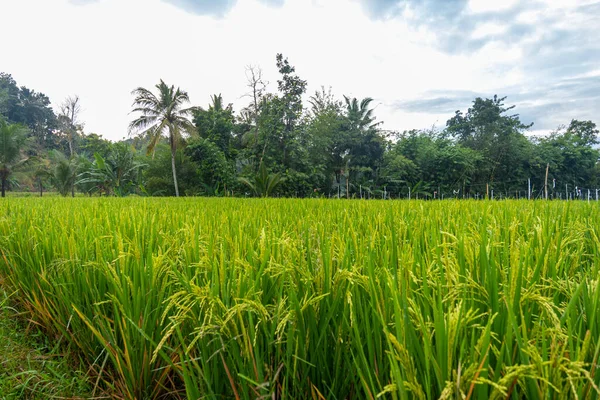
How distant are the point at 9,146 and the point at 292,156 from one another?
1357 cm

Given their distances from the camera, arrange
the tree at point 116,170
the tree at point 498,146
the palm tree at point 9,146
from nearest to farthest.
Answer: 1. the palm tree at point 9,146
2. the tree at point 116,170
3. the tree at point 498,146

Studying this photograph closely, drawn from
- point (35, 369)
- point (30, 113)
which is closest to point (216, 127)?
point (35, 369)

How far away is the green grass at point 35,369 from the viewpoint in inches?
43.4

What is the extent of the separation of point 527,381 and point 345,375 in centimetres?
35

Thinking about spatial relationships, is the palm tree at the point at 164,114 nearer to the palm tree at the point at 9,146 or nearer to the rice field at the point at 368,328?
the palm tree at the point at 9,146

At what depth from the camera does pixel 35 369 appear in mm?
1276

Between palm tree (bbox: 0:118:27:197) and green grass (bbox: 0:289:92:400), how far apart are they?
61.6ft

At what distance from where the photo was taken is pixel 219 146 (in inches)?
769

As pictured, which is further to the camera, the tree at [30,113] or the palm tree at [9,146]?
the tree at [30,113]

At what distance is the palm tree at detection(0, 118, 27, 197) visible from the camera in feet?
50.9

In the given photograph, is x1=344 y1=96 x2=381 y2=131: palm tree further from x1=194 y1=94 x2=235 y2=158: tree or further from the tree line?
x1=194 y1=94 x2=235 y2=158: tree

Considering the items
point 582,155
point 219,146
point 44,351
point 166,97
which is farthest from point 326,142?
point 582,155

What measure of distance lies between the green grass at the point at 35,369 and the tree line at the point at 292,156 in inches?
462

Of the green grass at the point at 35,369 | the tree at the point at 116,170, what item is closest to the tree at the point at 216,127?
the tree at the point at 116,170
